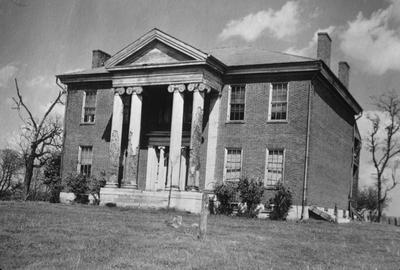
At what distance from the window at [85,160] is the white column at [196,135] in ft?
27.1

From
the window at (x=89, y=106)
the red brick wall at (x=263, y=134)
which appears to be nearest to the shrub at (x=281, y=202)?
the red brick wall at (x=263, y=134)

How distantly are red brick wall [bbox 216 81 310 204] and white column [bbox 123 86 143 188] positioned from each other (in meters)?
4.21

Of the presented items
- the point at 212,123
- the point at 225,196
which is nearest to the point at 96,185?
the point at 212,123

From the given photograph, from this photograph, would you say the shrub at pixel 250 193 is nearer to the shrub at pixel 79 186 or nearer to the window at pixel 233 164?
the window at pixel 233 164

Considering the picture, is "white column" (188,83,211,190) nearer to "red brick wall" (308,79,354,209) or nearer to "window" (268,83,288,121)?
"window" (268,83,288,121)

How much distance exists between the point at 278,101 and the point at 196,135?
4509 millimetres

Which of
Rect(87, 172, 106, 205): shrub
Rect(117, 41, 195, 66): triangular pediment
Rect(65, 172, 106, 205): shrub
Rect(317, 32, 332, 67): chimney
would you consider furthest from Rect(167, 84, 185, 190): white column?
Rect(317, 32, 332, 67): chimney

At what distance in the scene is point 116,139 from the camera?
26984 mm

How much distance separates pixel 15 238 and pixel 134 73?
52.6 ft

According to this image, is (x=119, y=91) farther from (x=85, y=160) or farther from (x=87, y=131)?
(x=85, y=160)

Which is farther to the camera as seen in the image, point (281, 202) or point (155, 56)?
point (155, 56)

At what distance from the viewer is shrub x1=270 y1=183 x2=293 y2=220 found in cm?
2414

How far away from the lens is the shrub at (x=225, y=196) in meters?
24.9

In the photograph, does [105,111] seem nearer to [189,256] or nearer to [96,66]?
[96,66]
